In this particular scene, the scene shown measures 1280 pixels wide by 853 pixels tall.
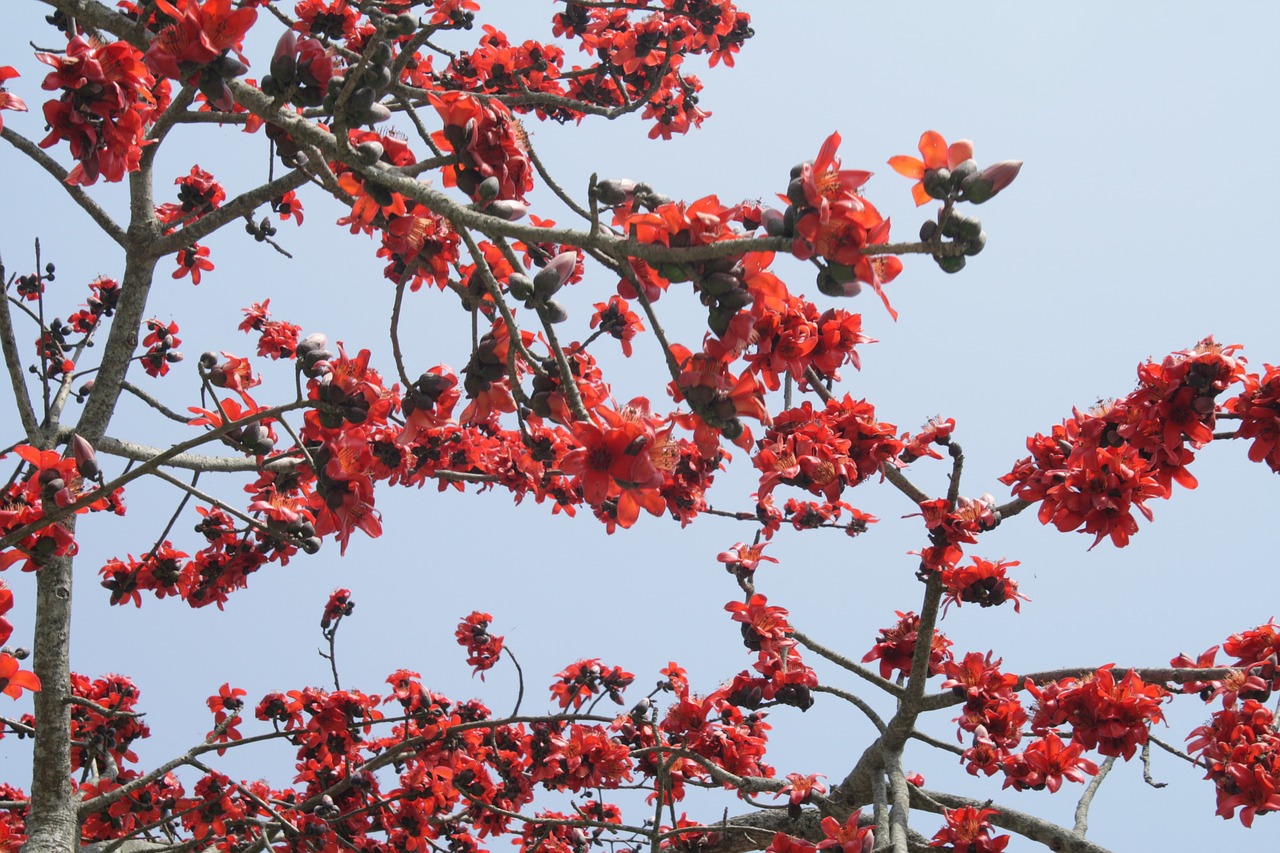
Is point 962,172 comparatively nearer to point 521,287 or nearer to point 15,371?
point 521,287

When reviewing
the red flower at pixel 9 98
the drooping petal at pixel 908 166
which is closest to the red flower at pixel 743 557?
the drooping petal at pixel 908 166

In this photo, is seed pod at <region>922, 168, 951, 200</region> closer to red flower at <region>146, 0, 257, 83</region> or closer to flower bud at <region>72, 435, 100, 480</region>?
red flower at <region>146, 0, 257, 83</region>

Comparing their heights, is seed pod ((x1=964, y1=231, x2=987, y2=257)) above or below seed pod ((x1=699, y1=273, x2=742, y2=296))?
below

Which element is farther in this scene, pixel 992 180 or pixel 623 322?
pixel 623 322

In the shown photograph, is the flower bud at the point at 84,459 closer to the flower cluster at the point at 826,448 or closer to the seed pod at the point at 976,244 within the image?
the flower cluster at the point at 826,448

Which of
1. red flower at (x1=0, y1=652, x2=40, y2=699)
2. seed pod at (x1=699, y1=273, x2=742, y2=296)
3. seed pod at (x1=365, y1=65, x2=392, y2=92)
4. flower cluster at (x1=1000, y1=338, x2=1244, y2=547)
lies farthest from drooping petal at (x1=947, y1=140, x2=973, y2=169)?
red flower at (x1=0, y1=652, x2=40, y2=699)

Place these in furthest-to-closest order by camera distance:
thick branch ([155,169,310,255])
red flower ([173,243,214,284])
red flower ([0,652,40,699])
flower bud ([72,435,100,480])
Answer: red flower ([173,243,214,284])
thick branch ([155,169,310,255])
flower bud ([72,435,100,480])
red flower ([0,652,40,699])

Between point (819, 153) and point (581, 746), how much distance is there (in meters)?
2.88

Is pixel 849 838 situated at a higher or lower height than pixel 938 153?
lower

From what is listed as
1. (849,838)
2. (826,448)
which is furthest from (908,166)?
(849,838)

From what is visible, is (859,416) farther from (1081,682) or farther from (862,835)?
(862,835)

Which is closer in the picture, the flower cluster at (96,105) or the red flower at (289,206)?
the flower cluster at (96,105)

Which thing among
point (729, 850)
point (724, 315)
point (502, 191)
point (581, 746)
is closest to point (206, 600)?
point (581, 746)

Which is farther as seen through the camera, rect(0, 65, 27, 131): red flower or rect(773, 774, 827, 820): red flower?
rect(773, 774, 827, 820): red flower
